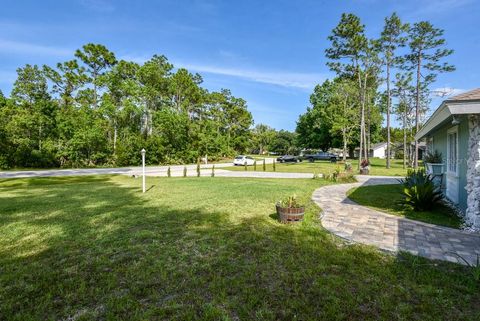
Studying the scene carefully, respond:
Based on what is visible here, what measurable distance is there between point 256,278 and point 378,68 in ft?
84.3

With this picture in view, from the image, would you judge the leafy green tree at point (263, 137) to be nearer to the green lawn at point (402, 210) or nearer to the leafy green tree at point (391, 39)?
the leafy green tree at point (391, 39)

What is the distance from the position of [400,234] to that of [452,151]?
4.61 m

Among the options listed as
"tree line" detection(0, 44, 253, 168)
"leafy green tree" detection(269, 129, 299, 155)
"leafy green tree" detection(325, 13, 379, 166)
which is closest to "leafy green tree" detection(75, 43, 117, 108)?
"tree line" detection(0, 44, 253, 168)

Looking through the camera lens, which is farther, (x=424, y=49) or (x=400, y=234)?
(x=424, y=49)

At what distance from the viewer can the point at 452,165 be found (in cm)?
771

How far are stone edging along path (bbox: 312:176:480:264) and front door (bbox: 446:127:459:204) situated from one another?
2366 mm

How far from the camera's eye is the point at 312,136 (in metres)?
41.7

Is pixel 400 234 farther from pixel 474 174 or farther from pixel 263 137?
pixel 263 137

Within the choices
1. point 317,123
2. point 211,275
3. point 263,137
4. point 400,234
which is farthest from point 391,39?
point 263,137

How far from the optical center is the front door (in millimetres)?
7074

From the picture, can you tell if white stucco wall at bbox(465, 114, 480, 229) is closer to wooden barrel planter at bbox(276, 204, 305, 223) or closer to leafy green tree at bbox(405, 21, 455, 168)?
wooden barrel planter at bbox(276, 204, 305, 223)

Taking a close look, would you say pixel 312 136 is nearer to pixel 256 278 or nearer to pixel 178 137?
pixel 178 137

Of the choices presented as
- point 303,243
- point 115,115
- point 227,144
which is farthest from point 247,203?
point 227,144

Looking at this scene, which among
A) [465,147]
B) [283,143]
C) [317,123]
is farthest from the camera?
[283,143]
